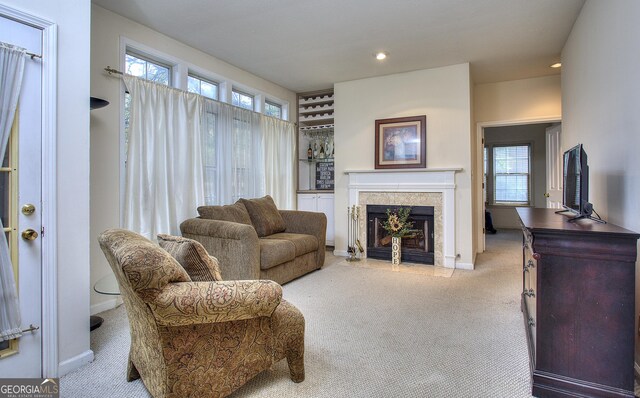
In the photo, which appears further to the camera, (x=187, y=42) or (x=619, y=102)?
(x=187, y=42)

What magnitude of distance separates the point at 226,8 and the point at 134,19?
924 mm

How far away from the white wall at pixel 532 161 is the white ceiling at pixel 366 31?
3749 mm

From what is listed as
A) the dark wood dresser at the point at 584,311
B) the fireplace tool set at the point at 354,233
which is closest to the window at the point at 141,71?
the fireplace tool set at the point at 354,233

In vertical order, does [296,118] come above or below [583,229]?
above

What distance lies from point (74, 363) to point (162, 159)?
1928 millimetres

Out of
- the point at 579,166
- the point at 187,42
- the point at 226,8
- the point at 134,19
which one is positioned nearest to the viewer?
the point at 579,166

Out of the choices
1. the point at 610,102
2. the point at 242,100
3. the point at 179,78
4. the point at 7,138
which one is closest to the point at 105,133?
the point at 179,78

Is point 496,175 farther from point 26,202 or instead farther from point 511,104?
point 26,202

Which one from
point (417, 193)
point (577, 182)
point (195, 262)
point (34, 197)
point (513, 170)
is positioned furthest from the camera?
point (513, 170)

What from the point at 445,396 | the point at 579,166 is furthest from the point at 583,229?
the point at 445,396

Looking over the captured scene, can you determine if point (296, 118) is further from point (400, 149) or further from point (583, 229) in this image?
point (583, 229)

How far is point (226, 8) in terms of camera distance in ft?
9.10

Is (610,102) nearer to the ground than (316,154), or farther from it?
nearer to the ground

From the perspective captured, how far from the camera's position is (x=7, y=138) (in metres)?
1.59
